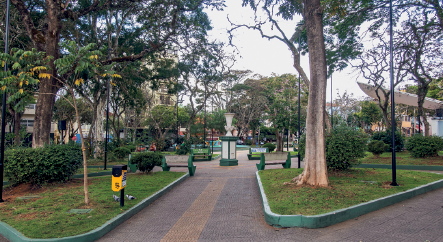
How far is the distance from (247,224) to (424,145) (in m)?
13.2

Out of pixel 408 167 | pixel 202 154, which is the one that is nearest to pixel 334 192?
pixel 408 167

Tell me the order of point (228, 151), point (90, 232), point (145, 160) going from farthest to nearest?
1. point (228, 151)
2. point (145, 160)
3. point (90, 232)

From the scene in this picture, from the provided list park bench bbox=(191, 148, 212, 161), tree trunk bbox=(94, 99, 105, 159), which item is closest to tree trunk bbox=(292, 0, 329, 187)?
park bench bbox=(191, 148, 212, 161)

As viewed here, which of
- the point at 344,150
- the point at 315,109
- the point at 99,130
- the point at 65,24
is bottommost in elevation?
the point at 344,150

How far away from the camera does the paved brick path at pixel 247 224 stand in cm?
493

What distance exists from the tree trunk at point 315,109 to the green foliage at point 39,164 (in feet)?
23.7

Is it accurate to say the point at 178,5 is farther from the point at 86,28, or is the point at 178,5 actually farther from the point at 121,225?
the point at 121,225

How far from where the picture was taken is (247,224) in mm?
5723

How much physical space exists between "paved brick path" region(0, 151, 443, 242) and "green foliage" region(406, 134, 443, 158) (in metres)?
7.84

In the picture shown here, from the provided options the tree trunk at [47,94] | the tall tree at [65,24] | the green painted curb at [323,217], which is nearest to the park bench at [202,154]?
the tall tree at [65,24]

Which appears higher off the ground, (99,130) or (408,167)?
(99,130)

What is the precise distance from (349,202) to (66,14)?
1147cm

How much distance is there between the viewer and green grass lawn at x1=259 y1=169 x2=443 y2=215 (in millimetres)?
6062

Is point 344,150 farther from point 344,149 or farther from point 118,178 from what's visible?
point 118,178
